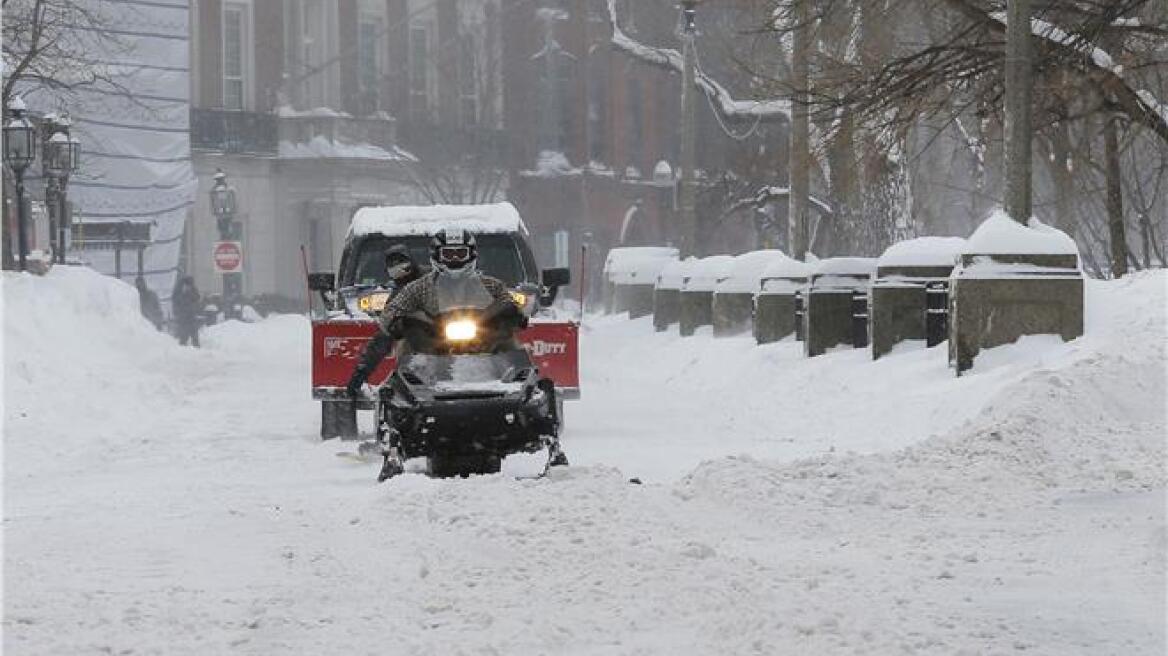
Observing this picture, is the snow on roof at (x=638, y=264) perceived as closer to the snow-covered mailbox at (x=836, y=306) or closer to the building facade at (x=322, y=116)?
the snow-covered mailbox at (x=836, y=306)

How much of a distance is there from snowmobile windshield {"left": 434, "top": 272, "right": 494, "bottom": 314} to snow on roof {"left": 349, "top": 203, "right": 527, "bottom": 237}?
236 inches

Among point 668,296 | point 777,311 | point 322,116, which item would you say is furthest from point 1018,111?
point 322,116

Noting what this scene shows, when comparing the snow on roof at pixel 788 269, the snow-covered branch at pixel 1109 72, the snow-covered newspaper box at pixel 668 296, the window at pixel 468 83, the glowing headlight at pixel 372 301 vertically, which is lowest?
the snow-covered newspaper box at pixel 668 296

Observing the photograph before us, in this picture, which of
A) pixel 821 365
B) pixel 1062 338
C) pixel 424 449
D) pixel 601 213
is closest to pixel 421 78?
pixel 601 213

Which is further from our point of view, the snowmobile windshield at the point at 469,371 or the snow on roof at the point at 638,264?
the snow on roof at the point at 638,264

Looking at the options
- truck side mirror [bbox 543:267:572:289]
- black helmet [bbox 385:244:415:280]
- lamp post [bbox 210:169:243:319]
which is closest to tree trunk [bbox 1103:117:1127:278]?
truck side mirror [bbox 543:267:572:289]

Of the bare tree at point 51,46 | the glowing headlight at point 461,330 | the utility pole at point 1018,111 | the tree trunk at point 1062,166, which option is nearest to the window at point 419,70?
the bare tree at point 51,46

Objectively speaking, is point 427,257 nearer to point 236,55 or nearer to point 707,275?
point 707,275

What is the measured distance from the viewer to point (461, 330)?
41.7 feet

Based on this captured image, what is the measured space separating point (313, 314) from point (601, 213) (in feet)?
189

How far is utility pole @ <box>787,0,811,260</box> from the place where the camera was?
80.3ft

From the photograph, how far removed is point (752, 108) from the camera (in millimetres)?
41625

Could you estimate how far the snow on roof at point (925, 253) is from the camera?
21484 mm

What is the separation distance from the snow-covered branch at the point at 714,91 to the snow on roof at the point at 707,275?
10.6 feet
